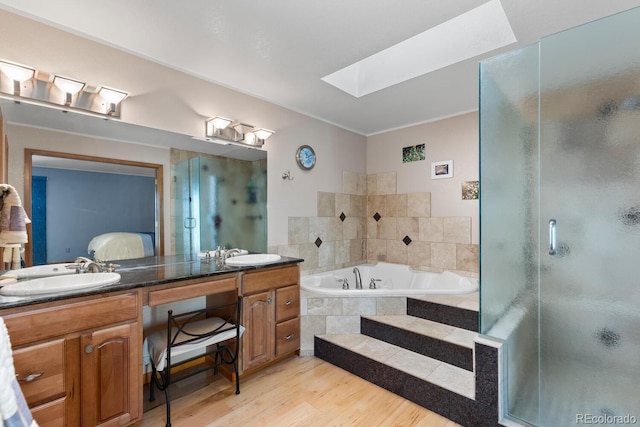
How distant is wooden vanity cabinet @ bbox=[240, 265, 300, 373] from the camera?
7.23 feet

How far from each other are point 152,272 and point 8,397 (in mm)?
1033

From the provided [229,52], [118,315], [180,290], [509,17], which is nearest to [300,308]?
[180,290]

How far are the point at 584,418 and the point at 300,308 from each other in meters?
1.90

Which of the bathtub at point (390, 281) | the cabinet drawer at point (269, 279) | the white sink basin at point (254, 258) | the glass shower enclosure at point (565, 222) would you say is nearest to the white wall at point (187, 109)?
the white sink basin at point (254, 258)

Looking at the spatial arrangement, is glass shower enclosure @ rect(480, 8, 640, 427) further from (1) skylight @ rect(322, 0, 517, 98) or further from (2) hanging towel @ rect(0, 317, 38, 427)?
(2) hanging towel @ rect(0, 317, 38, 427)

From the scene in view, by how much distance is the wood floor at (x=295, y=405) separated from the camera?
180cm

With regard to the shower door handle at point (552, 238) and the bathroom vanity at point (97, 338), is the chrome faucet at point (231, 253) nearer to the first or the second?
the bathroom vanity at point (97, 338)

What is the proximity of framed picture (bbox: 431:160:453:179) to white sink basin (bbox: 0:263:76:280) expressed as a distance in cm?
353

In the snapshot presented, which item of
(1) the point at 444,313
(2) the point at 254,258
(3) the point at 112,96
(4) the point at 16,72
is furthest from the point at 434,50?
(4) the point at 16,72

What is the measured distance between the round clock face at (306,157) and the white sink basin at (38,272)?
220cm

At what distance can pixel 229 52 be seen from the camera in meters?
2.12

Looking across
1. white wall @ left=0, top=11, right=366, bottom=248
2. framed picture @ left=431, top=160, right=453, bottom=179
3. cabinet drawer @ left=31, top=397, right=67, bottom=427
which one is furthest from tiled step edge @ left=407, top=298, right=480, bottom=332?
cabinet drawer @ left=31, top=397, right=67, bottom=427

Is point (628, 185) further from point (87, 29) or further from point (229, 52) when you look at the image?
point (87, 29)

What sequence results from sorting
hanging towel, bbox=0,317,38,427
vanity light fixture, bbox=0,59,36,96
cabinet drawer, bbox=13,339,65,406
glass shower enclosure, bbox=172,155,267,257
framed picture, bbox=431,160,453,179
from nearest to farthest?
hanging towel, bbox=0,317,38,427
cabinet drawer, bbox=13,339,65,406
vanity light fixture, bbox=0,59,36,96
glass shower enclosure, bbox=172,155,267,257
framed picture, bbox=431,160,453,179
